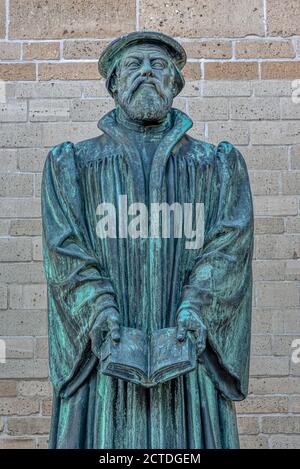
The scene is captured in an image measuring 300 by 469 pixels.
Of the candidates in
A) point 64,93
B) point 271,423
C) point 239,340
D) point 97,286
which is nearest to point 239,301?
point 239,340

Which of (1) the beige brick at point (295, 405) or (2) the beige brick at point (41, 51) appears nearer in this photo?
(1) the beige brick at point (295, 405)

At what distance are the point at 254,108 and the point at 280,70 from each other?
0.83 ft

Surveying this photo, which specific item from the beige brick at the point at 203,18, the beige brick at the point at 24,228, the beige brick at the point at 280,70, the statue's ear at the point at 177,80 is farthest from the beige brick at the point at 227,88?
the statue's ear at the point at 177,80

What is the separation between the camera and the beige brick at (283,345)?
7.50 metres

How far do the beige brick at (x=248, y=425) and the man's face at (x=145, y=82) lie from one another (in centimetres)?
274

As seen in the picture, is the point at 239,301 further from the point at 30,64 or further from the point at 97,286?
the point at 30,64

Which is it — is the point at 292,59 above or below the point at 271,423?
above

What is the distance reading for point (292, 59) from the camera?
785cm

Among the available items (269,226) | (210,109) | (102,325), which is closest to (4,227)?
(210,109)

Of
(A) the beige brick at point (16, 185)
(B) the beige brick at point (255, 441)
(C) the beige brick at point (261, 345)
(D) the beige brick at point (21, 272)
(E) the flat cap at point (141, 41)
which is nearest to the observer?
(E) the flat cap at point (141, 41)

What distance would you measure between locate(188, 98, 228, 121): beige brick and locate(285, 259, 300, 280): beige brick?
2.78 ft

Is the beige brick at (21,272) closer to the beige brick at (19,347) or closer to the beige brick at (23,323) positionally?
the beige brick at (23,323)

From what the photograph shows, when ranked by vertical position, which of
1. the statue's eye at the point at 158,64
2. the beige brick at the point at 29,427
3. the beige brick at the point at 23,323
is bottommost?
the beige brick at the point at 29,427
